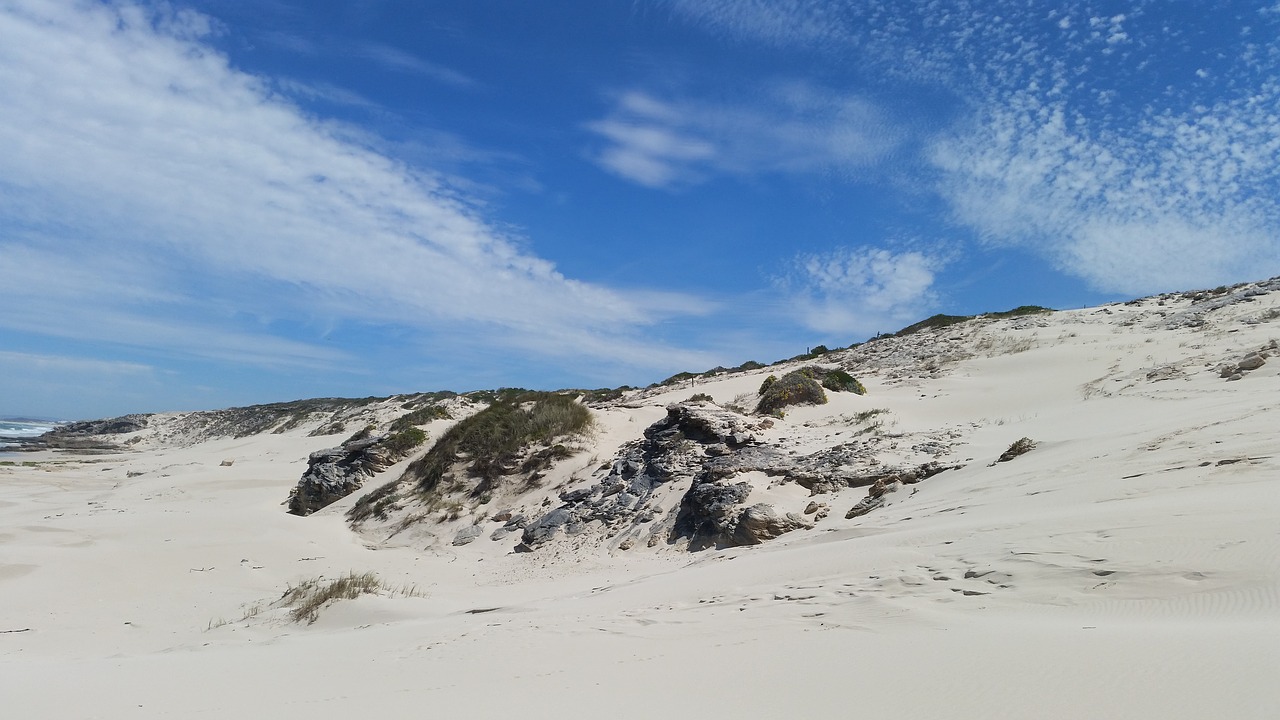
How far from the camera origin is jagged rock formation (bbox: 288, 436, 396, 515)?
17.9 meters

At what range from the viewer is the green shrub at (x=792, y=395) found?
53.7 ft

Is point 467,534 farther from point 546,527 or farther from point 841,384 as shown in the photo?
point 841,384

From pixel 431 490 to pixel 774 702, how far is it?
13132mm

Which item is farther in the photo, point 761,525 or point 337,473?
point 337,473

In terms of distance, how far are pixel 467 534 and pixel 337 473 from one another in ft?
23.3

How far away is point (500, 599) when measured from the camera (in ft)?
29.0

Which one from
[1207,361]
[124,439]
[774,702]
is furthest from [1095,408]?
[124,439]

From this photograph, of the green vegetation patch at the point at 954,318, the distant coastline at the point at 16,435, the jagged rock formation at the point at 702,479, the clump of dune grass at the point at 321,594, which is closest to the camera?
the clump of dune grass at the point at 321,594

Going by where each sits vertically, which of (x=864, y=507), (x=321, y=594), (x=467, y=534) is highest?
(x=864, y=507)

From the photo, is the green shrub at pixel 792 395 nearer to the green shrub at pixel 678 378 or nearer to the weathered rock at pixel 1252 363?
the weathered rock at pixel 1252 363

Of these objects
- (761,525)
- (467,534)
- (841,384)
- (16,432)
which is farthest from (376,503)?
(16,432)

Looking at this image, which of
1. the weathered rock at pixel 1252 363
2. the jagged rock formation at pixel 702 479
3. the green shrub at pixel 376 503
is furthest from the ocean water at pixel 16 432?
the weathered rock at pixel 1252 363

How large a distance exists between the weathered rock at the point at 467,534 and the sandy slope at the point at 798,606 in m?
0.29

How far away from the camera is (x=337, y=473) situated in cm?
1838
